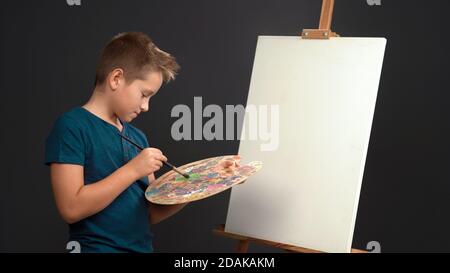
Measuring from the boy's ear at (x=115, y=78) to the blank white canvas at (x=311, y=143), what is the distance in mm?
514

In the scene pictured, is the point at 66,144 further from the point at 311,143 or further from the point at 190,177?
the point at 311,143

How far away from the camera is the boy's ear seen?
1.77m

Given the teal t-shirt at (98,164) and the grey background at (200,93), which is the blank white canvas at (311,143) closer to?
the teal t-shirt at (98,164)

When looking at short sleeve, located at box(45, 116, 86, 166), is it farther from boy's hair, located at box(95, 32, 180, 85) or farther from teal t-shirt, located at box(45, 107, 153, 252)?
boy's hair, located at box(95, 32, 180, 85)

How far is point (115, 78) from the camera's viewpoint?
5.82 feet

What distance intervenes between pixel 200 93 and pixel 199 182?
1030 mm

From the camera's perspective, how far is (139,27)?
2684mm

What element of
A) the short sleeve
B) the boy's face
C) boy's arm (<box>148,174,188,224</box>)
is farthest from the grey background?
the short sleeve

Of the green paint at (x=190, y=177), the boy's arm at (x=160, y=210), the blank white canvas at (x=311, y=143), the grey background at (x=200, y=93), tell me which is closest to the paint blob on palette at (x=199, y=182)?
the green paint at (x=190, y=177)

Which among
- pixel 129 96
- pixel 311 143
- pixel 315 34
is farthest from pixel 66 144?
pixel 315 34
